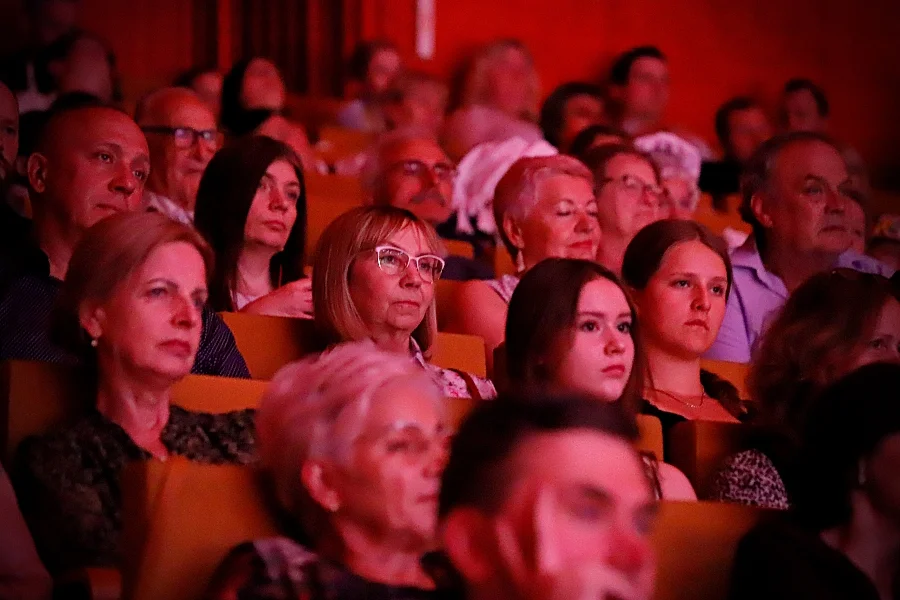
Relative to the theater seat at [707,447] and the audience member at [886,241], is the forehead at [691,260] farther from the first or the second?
the audience member at [886,241]

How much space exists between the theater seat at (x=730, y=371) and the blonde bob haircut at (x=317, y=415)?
108 cm

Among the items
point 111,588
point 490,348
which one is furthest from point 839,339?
point 111,588

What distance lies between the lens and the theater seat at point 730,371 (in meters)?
2.44

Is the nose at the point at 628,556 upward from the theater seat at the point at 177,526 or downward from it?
upward

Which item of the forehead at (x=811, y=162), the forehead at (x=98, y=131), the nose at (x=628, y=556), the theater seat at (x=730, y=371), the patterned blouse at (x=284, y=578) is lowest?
the theater seat at (x=730, y=371)

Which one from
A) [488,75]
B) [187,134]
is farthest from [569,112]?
[187,134]

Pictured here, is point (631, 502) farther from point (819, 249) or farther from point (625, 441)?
point (819, 249)

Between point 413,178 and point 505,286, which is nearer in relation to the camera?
point 505,286

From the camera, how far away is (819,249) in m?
2.83

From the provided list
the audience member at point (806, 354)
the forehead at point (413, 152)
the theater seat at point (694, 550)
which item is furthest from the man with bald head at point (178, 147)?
the theater seat at point (694, 550)

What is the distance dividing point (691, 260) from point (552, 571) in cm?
136

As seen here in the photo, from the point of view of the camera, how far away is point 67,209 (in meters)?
2.17

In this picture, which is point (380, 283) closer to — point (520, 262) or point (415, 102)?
point (520, 262)

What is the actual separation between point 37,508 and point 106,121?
869mm
